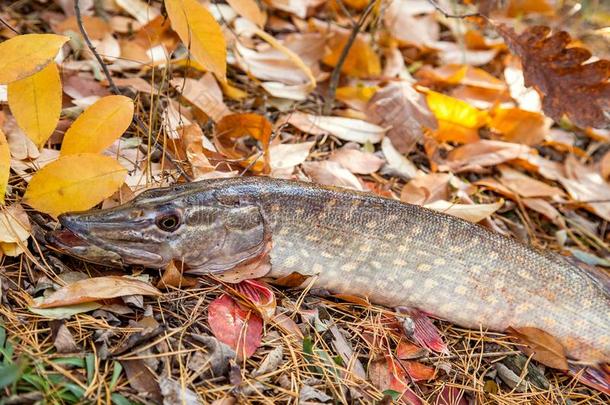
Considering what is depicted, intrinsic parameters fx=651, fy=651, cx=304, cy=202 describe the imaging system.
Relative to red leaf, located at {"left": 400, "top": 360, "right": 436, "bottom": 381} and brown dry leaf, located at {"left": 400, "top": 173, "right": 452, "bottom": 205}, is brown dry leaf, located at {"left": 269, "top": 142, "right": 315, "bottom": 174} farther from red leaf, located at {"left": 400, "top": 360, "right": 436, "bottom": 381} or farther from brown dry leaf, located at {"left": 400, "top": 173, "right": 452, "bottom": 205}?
red leaf, located at {"left": 400, "top": 360, "right": 436, "bottom": 381}

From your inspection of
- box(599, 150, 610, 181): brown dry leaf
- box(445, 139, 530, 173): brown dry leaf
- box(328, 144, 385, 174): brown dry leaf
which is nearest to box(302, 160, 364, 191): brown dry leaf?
box(328, 144, 385, 174): brown dry leaf

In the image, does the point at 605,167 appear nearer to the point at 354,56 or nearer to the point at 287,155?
the point at 354,56

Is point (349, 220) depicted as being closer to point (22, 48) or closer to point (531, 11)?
point (22, 48)

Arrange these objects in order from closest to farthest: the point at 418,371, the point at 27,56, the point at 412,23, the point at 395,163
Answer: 1. the point at 27,56
2. the point at 418,371
3. the point at 395,163
4. the point at 412,23

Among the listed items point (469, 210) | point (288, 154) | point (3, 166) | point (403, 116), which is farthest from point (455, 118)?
point (3, 166)

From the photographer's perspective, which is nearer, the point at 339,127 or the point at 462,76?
the point at 339,127

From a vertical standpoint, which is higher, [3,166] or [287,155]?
[3,166]

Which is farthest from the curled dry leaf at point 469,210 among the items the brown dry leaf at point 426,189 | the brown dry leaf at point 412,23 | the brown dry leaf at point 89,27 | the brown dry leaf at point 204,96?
the brown dry leaf at point 89,27
